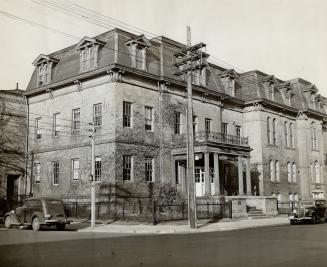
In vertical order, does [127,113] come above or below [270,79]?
below

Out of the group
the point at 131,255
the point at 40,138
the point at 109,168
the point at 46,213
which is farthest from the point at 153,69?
the point at 131,255

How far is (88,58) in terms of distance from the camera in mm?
32250

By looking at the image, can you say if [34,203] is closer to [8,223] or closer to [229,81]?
[8,223]

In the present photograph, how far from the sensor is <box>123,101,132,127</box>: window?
102 feet

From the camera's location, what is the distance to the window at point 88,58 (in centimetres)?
3172

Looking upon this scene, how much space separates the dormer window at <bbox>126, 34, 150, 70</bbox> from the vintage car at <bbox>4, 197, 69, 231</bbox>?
13.2 metres

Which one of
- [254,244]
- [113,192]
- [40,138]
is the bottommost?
[254,244]

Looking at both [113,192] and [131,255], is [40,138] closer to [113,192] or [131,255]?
[113,192]

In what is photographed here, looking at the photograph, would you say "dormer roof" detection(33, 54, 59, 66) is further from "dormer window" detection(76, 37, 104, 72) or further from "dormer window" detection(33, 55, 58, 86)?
"dormer window" detection(76, 37, 104, 72)

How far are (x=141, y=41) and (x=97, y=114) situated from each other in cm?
644

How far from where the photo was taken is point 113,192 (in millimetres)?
29391

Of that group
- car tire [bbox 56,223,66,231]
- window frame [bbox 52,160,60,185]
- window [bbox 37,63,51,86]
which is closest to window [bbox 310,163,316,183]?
window frame [bbox 52,160,60,185]

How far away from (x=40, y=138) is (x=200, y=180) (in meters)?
14.0

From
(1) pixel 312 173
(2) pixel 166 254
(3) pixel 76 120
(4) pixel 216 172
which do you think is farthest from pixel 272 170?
(2) pixel 166 254
